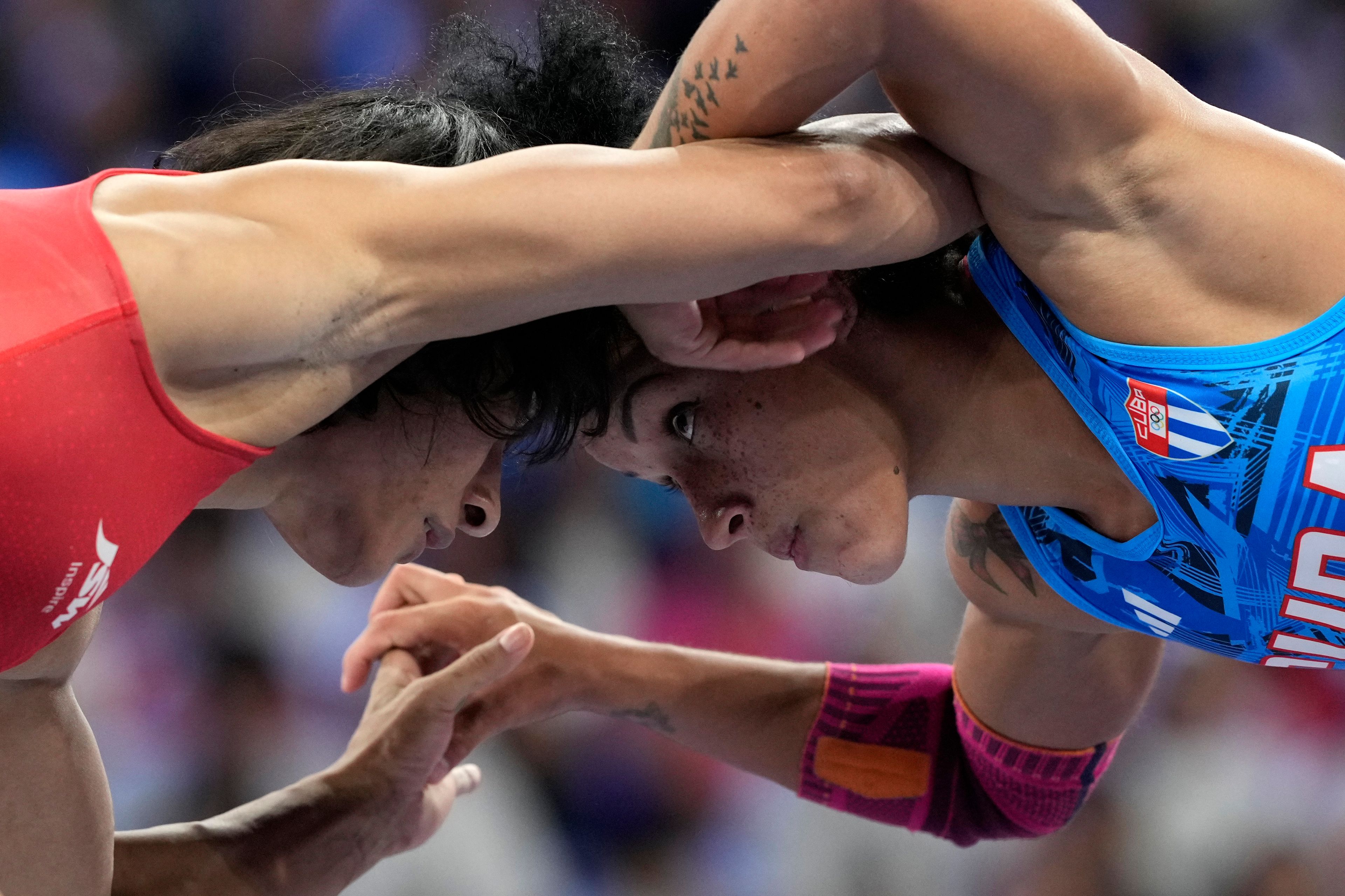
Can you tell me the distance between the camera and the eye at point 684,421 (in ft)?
4.52

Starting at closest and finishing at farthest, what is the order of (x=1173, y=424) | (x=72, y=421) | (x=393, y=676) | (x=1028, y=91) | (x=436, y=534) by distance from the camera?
(x=72, y=421) → (x=1028, y=91) → (x=1173, y=424) → (x=436, y=534) → (x=393, y=676)

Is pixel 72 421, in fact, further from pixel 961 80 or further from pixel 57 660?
pixel 961 80

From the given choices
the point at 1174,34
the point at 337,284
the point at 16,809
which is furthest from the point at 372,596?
the point at 1174,34

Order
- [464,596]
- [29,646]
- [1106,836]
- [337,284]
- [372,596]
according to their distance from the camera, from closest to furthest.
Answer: [337,284]
[29,646]
[464,596]
[372,596]
[1106,836]

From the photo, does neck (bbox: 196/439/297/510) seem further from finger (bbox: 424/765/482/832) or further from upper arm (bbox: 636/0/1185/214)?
finger (bbox: 424/765/482/832)

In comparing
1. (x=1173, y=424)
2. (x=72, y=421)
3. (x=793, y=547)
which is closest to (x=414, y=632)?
(x=793, y=547)

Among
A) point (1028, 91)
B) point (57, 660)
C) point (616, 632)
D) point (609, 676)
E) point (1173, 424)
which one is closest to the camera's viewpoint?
point (1028, 91)

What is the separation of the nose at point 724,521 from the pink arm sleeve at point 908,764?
2.10 ft

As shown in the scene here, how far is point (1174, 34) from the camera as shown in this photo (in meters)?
2.67

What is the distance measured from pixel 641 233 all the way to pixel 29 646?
24.5 inches

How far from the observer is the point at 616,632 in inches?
98.4

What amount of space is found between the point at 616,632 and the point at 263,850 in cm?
98

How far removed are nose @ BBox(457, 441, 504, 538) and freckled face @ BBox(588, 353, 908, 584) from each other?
0.41 feet

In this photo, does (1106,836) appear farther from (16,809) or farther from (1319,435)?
(16,809)
